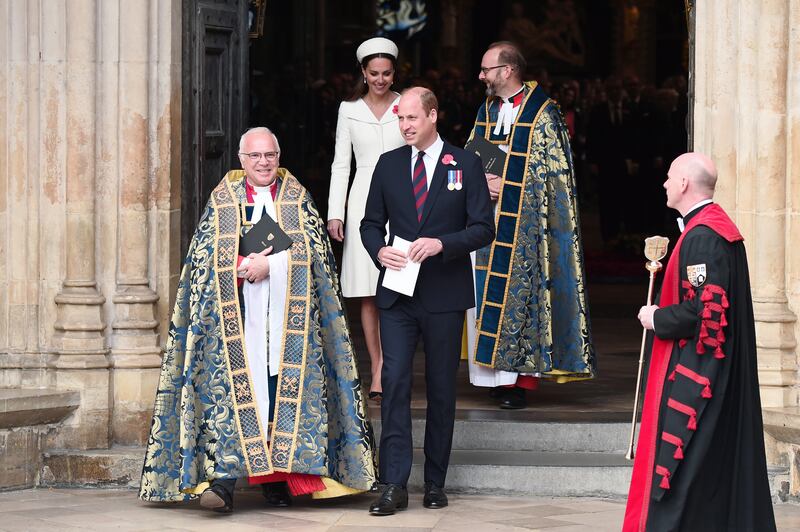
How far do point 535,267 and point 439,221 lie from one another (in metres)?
1.29

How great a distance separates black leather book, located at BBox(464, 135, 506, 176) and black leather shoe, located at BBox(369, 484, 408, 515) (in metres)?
1.80

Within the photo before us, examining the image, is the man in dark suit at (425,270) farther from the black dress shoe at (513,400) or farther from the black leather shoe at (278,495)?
the black dress shoe at (513,400)

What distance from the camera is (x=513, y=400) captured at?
8562 millimetres

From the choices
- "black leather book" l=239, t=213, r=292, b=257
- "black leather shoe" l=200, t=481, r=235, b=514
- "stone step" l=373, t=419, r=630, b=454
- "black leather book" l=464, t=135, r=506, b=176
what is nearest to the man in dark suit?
"black leather book" l=239, t=213, r=292, b=257

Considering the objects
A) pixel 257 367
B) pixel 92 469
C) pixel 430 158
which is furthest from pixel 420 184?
pixel 92 469

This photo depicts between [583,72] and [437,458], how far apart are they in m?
19.7

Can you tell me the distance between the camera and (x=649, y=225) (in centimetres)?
Result: 1753

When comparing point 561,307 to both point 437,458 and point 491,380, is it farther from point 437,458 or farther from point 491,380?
point 437,458

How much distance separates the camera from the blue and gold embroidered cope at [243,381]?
24.1 ft

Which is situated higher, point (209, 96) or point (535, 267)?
point (209, 96)

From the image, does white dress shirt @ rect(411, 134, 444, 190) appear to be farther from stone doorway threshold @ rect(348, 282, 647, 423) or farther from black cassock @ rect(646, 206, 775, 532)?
black cassock @ rect(646, 206, 775, 532)

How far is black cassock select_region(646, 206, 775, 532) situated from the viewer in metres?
5.96

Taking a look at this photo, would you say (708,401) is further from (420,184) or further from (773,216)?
(773,216)

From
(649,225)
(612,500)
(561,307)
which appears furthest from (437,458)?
(649,225)
